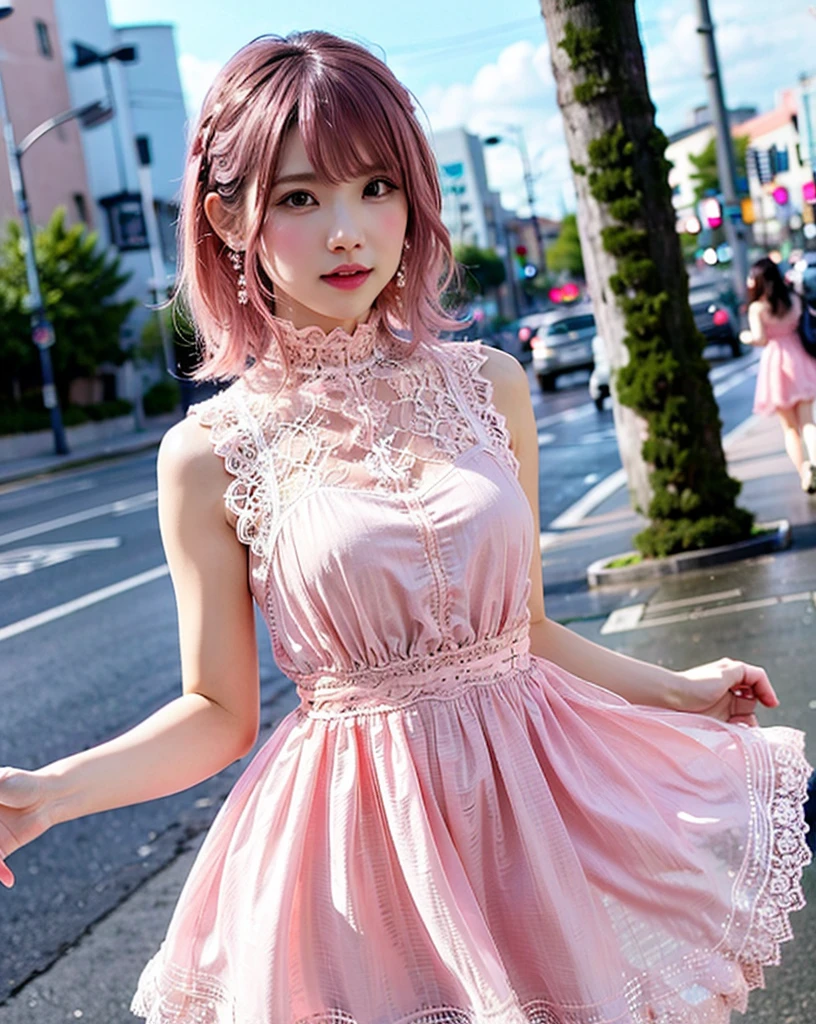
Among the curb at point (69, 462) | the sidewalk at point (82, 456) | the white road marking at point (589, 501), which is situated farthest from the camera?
the sidewalk at point (82, 456)

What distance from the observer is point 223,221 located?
216 centimetres

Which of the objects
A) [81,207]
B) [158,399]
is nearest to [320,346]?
[158,399]

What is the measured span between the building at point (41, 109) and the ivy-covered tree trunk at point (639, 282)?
117 ft

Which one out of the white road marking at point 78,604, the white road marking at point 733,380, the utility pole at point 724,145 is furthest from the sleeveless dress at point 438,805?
the utility pole at point 724,145

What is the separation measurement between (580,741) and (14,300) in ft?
122

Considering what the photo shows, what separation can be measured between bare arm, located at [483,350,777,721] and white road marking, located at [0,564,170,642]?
7.98 m

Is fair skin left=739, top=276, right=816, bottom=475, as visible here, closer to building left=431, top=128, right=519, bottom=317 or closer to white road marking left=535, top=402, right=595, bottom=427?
white road marking left=535, top=402, right=595, bottom=427

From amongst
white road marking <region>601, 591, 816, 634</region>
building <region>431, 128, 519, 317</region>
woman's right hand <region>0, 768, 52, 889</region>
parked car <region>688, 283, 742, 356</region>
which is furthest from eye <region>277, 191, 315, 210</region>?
building <region>431, 128, 519, 317</region>

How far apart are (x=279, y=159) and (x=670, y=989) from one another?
1317 mm

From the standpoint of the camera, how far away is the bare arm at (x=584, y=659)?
90.0 inches

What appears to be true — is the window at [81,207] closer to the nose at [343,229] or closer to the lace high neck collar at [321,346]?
the lace high neck collar at [321,346]

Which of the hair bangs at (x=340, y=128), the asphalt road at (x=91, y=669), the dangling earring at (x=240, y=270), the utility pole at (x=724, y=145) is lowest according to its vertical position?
the asphalt road at (x=91, y=669)

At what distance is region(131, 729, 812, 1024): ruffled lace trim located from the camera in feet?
6.04

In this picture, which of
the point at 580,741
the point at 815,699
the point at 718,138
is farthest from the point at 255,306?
the point at 718,138
